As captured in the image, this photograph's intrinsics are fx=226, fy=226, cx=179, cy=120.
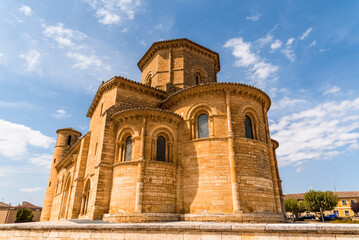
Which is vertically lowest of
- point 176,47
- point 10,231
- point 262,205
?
point 10,231

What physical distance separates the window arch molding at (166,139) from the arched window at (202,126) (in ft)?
5.17

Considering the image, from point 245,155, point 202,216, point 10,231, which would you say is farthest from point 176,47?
point 10,231

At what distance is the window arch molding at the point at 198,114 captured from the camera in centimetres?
1333

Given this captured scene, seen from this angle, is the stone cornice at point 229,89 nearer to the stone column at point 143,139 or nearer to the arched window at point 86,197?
the stone column at point 143,139

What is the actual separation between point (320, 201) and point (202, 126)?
29.8 m

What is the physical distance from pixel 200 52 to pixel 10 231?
699 inches

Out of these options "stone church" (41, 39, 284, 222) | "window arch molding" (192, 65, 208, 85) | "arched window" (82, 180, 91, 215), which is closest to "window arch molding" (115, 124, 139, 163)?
"stone church" (41, 39, 284, 222)

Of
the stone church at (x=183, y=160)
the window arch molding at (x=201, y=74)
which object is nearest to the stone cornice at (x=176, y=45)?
the window arch molding at (x=201, y=74)

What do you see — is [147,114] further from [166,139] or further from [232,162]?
[232,162]

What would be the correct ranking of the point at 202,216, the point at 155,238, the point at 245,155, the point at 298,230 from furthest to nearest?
the point at 245,155
the point at 202,216
the point at 155,238
the point at 298,230

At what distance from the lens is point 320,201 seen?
109 ft

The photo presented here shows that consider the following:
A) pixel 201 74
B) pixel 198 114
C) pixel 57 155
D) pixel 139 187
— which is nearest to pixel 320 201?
pixel 201 74

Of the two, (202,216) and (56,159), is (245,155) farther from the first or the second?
(56,159)

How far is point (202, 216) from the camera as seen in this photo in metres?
11.4
